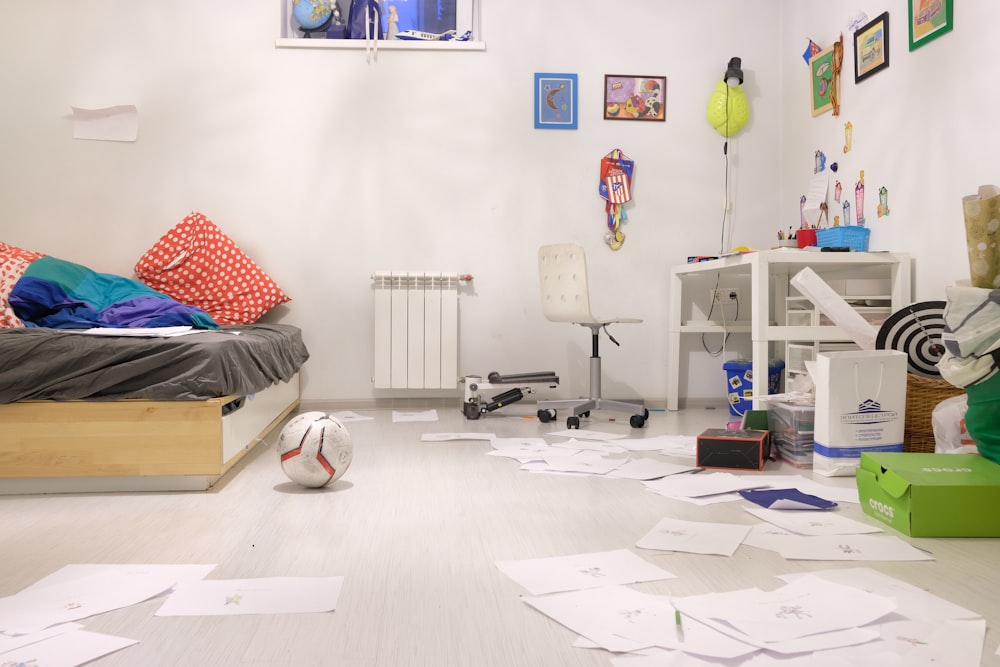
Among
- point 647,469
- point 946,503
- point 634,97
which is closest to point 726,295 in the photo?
point 634,97

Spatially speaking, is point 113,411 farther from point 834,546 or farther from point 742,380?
point 742,380

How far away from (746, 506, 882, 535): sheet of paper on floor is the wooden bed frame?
63.1 inches

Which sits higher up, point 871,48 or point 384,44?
point 384,44

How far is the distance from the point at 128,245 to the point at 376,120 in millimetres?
1488

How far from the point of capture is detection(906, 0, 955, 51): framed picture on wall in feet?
9.88

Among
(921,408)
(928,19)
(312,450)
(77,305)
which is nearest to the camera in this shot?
(312,450)

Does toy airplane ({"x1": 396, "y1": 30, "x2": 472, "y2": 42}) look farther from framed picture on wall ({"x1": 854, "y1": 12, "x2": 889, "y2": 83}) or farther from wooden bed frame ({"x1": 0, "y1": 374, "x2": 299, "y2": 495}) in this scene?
wooden bed frame ({"x1": 0, "y1": 374, "x2": 299, "y2": 495})

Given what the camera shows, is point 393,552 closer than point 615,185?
Yes

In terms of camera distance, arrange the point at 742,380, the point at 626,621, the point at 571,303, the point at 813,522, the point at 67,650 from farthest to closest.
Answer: the point at 742,380 → the point at 571,303 → the point at 813,522 → the point at 626,621 → the point at 67,650

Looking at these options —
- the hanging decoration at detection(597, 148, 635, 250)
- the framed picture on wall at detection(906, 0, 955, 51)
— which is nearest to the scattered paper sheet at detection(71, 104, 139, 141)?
the hanging decoration at detection(597, 148, 635, 250)

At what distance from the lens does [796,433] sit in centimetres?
274

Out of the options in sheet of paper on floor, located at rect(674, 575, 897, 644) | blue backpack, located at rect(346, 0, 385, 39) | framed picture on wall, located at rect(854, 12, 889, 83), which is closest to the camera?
sheet of paper on floor, located at rect(674, 575, 897, 644)

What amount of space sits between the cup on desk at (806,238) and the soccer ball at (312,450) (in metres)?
2.43

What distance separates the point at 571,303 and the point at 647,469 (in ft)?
4.25
